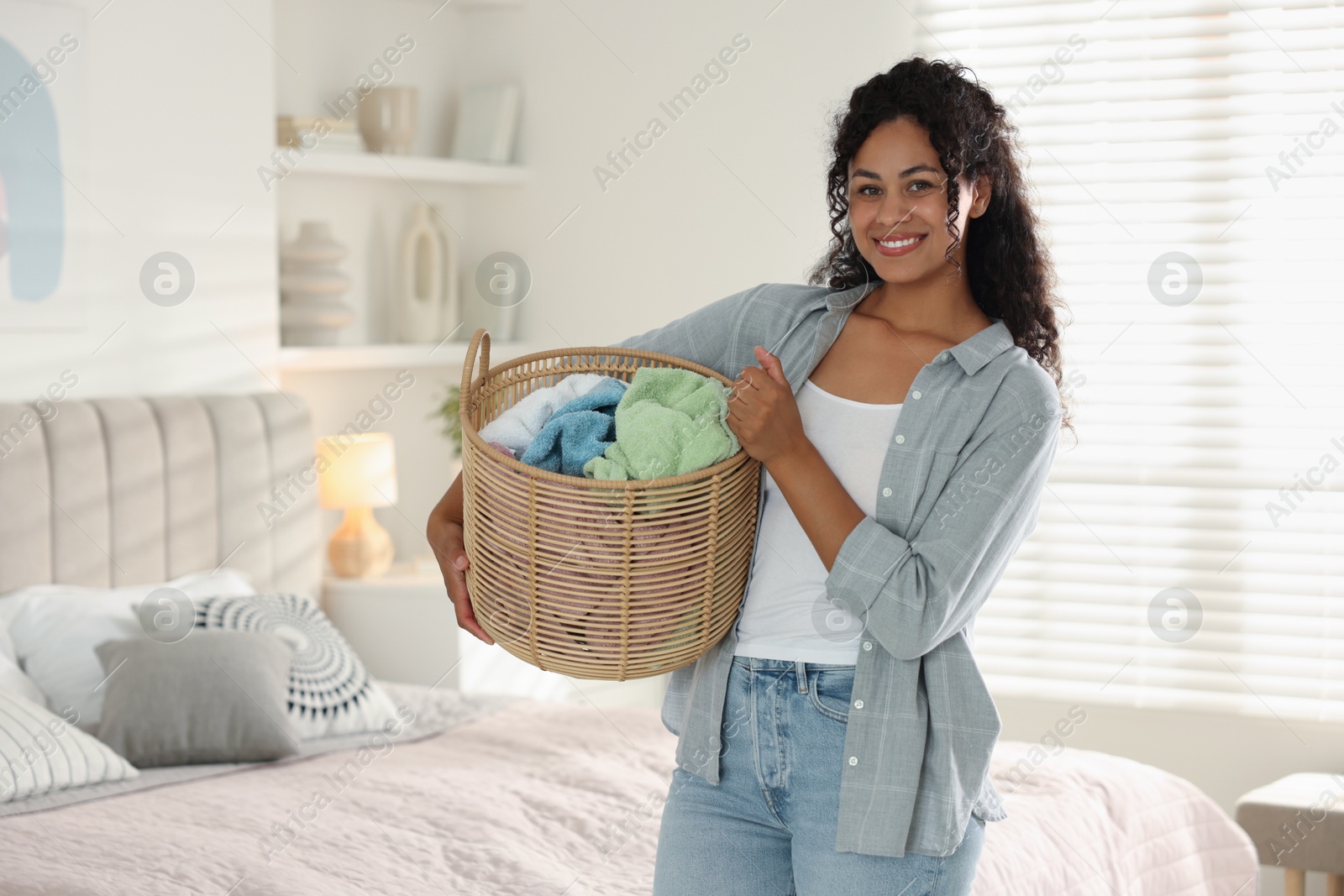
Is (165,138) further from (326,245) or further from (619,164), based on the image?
(619,164)

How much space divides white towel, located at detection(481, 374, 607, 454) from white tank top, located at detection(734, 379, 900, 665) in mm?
242

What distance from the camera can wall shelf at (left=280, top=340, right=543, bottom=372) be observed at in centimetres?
365

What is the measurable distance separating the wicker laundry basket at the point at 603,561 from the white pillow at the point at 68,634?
5.25ft

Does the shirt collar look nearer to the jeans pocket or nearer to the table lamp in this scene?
the jeans pocket

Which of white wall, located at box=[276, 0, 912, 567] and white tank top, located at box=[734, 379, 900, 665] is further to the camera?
white wall, located at box=[276, 0, 912, 567]

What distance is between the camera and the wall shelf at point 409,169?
369cm

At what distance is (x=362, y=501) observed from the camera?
353 cm

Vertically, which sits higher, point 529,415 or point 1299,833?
point 529,415

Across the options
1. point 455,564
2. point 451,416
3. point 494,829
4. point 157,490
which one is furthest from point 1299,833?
point 157,490

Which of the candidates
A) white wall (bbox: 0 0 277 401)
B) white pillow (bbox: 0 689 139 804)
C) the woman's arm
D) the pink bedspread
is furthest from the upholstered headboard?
the woman's arm

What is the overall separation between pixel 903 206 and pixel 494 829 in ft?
4.39

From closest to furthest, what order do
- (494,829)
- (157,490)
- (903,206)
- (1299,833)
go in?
(903,206)
(494,829)
(1299,833)
(157,490)

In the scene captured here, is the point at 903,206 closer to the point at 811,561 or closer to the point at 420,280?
the point at 811,561

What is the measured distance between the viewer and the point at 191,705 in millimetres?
2547
